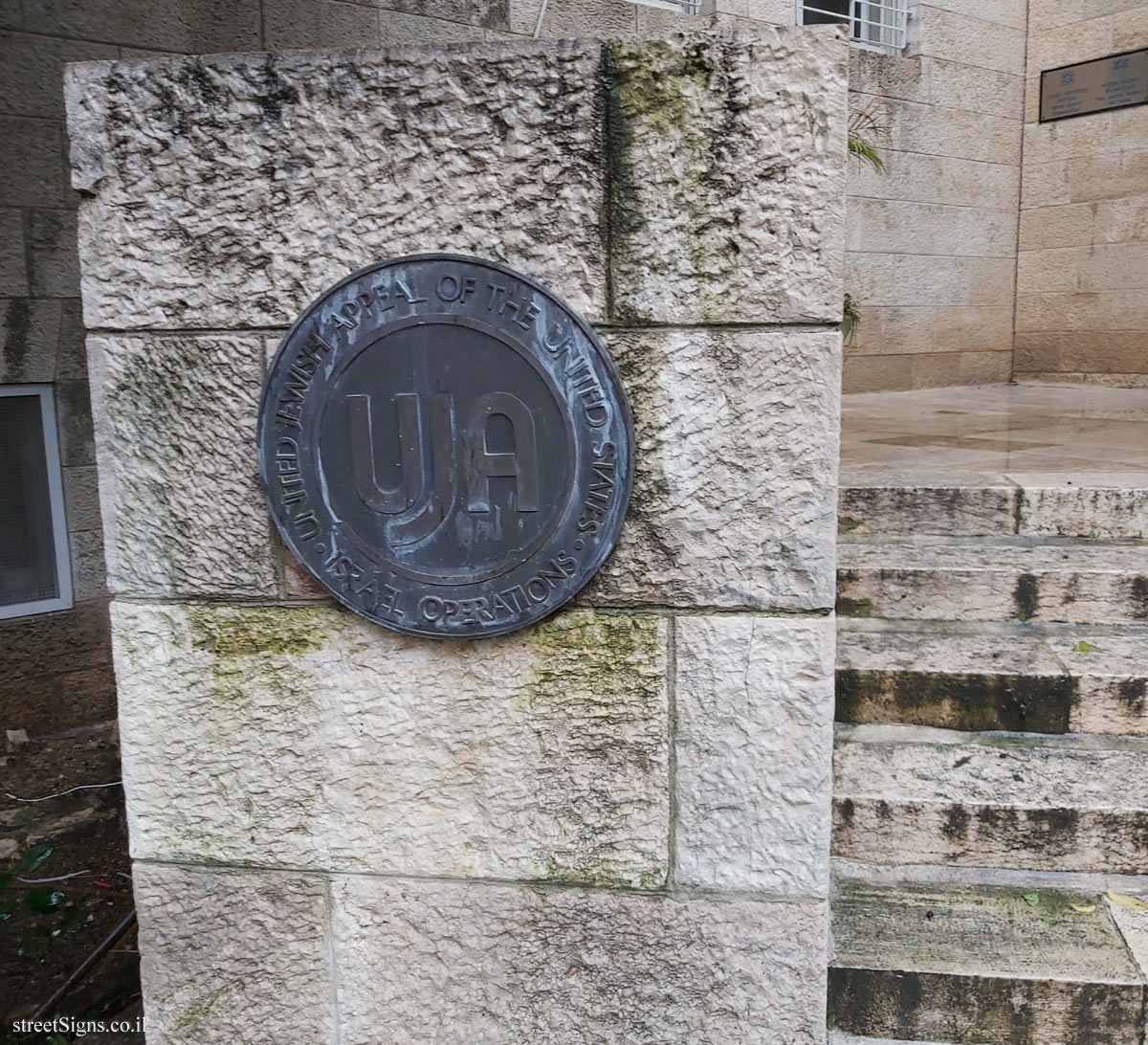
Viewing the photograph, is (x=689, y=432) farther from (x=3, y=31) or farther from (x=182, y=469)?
(x=3, y=31)

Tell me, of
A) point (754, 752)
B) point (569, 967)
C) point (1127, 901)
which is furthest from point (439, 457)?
point (1127, 901)

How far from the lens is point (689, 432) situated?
190 centimetres

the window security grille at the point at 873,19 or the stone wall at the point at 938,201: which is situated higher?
the window security grille at the point at 873,19

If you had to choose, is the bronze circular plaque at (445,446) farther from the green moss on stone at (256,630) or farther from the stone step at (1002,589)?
the stone step at (1002,589)

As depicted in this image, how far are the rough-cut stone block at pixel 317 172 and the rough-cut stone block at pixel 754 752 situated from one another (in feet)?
2.32

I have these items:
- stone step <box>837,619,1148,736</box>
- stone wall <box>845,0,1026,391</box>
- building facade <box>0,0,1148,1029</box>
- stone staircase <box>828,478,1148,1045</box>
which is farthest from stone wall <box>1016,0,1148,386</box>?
stone step <box>837,619,1148,736</box>

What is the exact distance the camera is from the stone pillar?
184 centimetres

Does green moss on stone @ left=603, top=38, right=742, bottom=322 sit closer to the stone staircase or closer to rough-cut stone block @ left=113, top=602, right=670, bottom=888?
rough-cut stone block @ left=113, top=602, right=670, bottom=888

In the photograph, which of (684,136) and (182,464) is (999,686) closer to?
(684,136)

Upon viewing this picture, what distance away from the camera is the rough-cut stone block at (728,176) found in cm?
178

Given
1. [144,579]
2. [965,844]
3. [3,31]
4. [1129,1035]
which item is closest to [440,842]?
[144,579]

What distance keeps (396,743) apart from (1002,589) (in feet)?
7.02

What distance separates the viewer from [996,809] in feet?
8.39

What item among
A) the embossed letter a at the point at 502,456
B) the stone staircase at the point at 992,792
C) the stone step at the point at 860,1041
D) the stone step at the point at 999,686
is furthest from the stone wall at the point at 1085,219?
the embossed letter a at the point at 502,456
